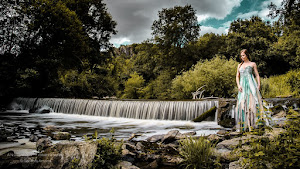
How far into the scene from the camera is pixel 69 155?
344 cm

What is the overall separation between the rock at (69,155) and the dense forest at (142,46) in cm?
1255

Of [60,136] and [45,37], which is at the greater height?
[45,37]

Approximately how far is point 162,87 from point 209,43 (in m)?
10.1

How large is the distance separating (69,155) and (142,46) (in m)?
27.5

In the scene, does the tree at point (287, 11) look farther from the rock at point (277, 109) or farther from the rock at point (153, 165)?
the rock at point (153, 165)

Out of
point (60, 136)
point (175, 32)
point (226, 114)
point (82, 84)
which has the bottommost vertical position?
point (60, 136)

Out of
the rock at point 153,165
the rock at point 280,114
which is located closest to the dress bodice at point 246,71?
the rock at point 153,165

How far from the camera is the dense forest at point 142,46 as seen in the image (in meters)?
16.9

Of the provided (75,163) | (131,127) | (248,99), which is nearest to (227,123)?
(248,99)

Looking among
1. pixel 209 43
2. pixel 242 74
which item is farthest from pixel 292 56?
pixel 242 74

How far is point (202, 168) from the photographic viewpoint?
11.3 ft

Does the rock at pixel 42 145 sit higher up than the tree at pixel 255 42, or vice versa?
the tree at pixel 255 42

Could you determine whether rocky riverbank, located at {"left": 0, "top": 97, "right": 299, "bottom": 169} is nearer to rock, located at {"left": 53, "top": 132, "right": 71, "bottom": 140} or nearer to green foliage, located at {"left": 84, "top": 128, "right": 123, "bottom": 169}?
green foliage, located at {"left": 84, "top": 128, "right": 123, "bottom": 169}

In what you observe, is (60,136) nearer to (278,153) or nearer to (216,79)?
(278,153)
